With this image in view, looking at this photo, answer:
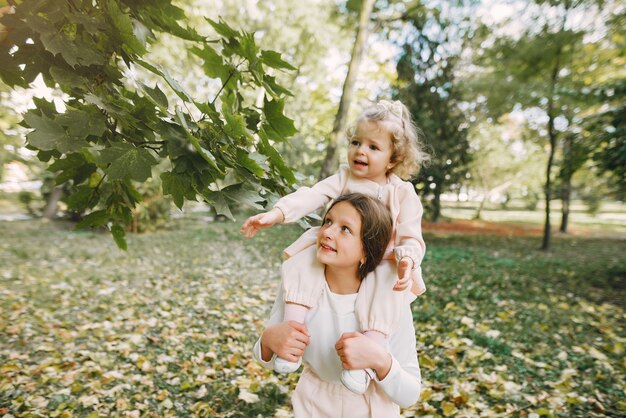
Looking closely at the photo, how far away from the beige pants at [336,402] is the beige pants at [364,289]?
286 millimetres

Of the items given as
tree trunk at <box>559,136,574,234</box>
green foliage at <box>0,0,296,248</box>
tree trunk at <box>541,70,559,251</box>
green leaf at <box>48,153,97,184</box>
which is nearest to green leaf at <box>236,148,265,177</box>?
green foliage at <box>0,0,296,248</box>

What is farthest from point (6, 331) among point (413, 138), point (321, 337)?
point (413, 138)

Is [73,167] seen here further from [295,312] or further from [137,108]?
[295,312]

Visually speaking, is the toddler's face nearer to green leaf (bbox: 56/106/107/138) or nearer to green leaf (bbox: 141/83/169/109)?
green leaf (bbox: 141/83/169/109)

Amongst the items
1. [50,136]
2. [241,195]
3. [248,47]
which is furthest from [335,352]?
[248,47]

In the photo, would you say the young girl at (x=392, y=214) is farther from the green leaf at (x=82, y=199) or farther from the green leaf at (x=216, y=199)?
the green leaf at (x=82, y=199)

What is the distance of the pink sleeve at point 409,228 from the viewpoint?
1.45 metres

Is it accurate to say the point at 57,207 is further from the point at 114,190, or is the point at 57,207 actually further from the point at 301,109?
the point at 114,190

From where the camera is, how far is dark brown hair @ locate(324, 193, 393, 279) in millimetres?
1521

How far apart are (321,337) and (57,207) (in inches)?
622

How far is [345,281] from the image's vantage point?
1.61m

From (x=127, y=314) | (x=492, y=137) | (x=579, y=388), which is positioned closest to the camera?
(x=579, y=388)

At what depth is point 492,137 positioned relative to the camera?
24672mm

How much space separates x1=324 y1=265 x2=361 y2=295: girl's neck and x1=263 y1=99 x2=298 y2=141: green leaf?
30.1 inches
